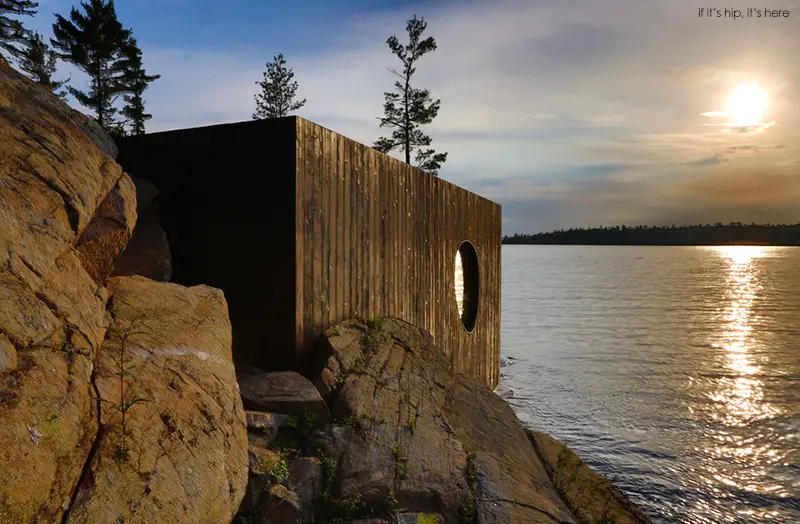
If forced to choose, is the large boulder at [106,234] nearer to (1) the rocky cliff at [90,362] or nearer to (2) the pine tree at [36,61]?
(1) the rocky cliff at [90,362]

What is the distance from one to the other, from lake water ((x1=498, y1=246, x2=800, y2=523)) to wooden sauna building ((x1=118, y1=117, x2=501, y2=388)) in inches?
199

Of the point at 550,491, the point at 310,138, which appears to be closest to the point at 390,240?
the point at 310,138

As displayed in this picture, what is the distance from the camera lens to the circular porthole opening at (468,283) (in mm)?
10109

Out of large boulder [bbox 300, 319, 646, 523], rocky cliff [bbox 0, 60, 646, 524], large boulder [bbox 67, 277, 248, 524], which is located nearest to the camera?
Result: rocky cliff [bbox 0, 60, 646, 524]

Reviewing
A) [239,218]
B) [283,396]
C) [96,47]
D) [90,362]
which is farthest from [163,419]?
[96,47]

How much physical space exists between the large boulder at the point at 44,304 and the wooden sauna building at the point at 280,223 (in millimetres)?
1756

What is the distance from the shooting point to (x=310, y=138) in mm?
5438

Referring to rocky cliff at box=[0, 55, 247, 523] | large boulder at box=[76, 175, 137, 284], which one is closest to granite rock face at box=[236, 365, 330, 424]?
rocky cliff at box=[0, 55, 247, 523]

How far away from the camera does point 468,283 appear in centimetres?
1046

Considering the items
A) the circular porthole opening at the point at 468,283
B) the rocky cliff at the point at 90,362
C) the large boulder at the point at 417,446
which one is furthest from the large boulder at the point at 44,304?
the circular porthole opening at the point at 468,283

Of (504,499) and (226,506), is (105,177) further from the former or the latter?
(504,499)

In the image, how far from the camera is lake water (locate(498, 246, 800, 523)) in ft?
27.6

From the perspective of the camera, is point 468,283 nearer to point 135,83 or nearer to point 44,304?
point 44,304

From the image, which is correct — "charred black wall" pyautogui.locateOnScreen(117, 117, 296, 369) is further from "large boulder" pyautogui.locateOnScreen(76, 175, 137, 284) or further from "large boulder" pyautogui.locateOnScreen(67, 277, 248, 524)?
"large boulder" pyautogui.locateOnScreen(76, 175, 137, 284)
